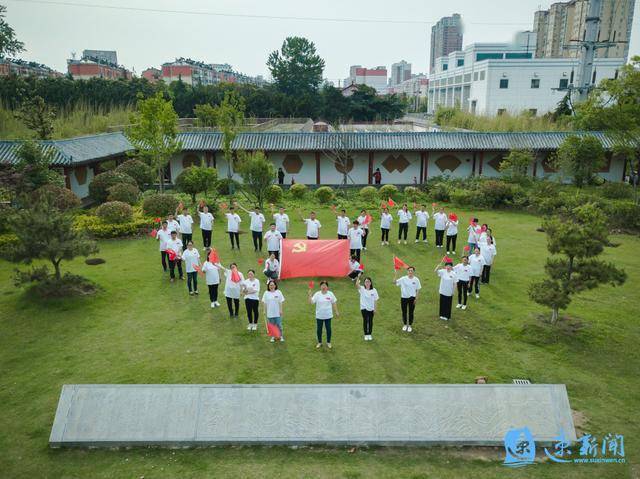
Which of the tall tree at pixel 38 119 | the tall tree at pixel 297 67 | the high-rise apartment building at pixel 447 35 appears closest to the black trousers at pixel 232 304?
the tall tree at pixel 38 119

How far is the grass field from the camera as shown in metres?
6.82

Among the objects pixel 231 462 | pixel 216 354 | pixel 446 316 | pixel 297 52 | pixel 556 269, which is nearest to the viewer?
pixel 231 462

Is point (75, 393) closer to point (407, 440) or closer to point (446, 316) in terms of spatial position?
point (407, 440)

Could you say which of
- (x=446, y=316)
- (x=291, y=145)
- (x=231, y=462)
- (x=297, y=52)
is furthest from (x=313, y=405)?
(x=297, y=52)

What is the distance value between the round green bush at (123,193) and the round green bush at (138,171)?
Result: 2.61 m

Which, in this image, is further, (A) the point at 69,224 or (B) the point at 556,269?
(A) the point at 69,224

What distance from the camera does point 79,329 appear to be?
11055 millimetres

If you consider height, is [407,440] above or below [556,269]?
below

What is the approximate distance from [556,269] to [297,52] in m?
61.7

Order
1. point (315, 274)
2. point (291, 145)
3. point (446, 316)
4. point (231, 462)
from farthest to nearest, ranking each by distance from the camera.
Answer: point (291, 145), point (315, 274), point (446, 316), point (231, 462)

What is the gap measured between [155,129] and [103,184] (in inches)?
134

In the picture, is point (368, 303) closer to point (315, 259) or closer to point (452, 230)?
point (315, 259)

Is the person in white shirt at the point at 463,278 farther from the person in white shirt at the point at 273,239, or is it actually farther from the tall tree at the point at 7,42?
the tall tree at the point at 7,42

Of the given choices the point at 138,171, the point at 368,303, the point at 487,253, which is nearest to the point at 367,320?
the point at 368,303
